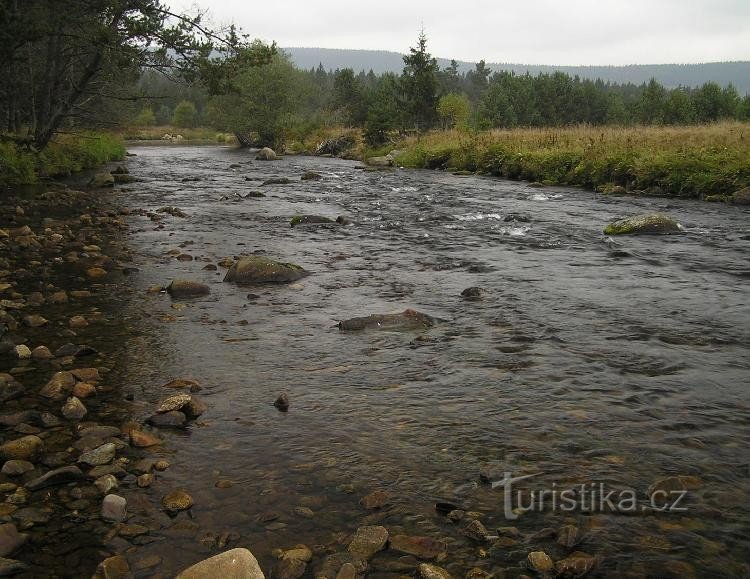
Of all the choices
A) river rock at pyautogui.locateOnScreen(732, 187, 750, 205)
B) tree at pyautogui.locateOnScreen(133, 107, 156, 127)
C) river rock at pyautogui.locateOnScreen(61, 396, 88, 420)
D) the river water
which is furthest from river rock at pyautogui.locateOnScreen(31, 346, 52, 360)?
tree at pyautogui.locateOnScreen(133, 107, 156, 127)

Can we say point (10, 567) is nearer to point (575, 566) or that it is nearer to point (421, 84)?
point (575, 566)

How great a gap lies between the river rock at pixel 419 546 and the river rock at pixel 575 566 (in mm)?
680

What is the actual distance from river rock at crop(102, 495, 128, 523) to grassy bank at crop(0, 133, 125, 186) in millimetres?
20979

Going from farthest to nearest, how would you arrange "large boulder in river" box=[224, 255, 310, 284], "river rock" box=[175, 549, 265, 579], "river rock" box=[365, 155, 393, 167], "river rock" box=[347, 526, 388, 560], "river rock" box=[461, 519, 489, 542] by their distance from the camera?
"river rock" box=[365, 155, 393, 167] → "large boulder in river" box=[224, 255, 310, 284] → "river rock" box=[461, 519, 489, 542] → "river rock" box=[347, 526, 388, 560] → "river rock" box=[175, 549, 265, 579]

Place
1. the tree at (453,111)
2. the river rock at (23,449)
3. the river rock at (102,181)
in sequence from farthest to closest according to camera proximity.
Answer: the tree at (453,111), the river rock at (102,181), the river rock at (23,449)

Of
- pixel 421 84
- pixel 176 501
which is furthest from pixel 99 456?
pixel 421 84

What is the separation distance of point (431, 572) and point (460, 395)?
2.55 metres

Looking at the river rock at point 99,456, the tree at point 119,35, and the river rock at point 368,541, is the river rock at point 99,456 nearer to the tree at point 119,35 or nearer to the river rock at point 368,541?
the river rock at point 368,541

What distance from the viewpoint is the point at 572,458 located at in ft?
15.0

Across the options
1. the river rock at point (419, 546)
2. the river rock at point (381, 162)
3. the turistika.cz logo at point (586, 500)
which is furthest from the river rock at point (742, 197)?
the river rock at point (381, 162)

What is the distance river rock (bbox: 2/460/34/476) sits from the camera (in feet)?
13.4

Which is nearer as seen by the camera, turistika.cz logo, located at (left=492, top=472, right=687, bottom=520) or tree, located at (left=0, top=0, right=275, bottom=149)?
turistika.cz logo, located at (left=492, top=472, right=687, bottom=520)

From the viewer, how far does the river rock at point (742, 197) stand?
61.8 feet

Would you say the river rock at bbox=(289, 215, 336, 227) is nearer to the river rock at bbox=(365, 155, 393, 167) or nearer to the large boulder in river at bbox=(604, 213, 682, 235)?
the large boulder in river at bbox=(604, 213, 682, 235)
